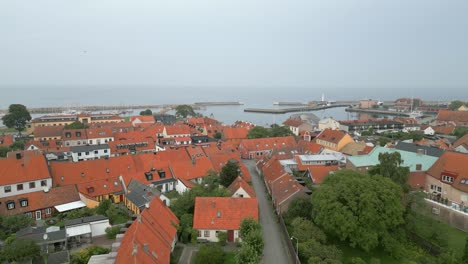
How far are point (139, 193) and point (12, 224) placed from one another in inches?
399

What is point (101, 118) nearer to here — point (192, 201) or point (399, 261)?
point (192, 201)

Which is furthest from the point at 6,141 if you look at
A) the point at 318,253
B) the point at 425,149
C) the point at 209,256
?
the point at 425,149

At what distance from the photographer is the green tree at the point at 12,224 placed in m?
25.1

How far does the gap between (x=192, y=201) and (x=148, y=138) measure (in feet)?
108

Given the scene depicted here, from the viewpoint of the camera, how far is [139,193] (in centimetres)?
2998

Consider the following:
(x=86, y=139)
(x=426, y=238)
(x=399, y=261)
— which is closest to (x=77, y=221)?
(x=399, y=261)

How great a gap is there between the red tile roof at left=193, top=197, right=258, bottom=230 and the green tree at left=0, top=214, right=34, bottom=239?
14.1 m

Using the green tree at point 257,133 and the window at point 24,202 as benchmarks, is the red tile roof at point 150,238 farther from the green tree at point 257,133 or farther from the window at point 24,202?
the green tree at point 257,133

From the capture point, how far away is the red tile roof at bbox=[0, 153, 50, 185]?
A: 3195cm

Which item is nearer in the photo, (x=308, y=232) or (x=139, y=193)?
(x=308, y=232)

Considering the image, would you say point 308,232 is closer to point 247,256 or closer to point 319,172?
point 247,256

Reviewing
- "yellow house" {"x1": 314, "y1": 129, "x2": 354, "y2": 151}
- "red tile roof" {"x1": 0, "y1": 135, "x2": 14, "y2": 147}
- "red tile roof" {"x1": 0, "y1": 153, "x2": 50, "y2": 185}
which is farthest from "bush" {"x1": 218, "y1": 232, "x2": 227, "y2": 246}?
"red tile roof" {"x1": 0, "y1": 135, "x2": 14, "y2": 147}

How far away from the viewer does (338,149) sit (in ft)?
178

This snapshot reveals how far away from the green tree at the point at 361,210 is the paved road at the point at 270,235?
354 cm
